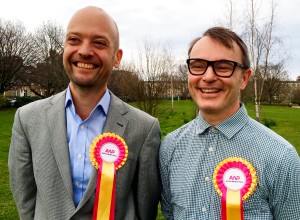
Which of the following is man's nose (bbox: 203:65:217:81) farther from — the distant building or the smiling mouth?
the distant building

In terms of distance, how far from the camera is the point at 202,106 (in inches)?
81.8

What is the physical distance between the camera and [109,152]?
231cm

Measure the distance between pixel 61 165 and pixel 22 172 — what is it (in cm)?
34

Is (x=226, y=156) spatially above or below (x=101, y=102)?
below

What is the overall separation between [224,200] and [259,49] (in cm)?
1491

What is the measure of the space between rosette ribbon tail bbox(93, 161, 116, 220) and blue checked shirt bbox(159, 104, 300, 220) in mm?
351

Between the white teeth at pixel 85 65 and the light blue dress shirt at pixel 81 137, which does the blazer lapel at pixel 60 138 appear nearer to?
the light blue dress shirt at pixel 81 137

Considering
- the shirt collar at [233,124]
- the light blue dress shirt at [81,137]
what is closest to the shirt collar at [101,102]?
the light blue dress shirt at [81,137]

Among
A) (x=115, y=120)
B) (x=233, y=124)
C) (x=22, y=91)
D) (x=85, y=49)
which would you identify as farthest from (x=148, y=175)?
(x=22, y=91)

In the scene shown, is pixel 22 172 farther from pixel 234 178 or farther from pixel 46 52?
pixel 46 52

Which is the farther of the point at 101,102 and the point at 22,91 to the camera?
the point at 22,91

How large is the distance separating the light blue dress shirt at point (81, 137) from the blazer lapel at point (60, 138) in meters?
0.05

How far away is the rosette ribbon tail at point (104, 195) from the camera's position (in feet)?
7.07

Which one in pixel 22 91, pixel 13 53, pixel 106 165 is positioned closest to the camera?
pixel 106 165
